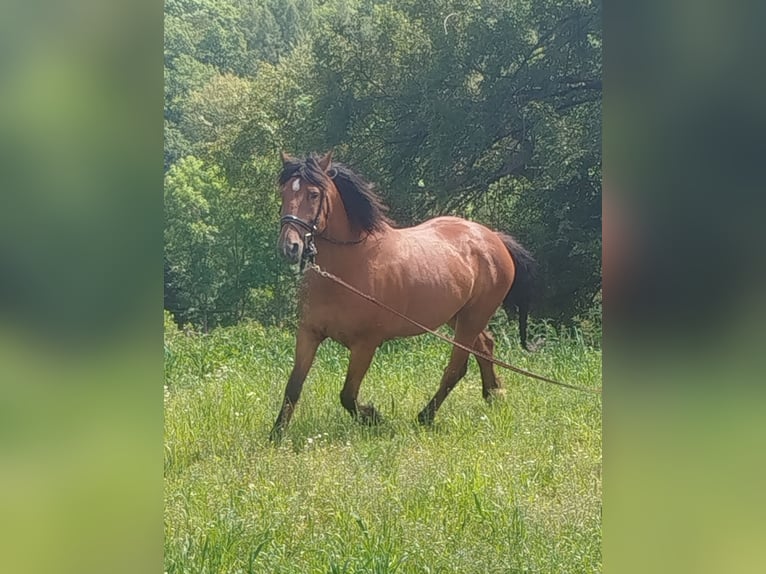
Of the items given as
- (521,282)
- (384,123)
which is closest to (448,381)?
(521,282)

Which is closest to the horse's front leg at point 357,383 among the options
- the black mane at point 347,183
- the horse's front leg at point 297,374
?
the horse's front leg at point 297,374

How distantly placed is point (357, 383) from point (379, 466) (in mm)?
390

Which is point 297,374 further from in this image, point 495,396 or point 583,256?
point 583,256

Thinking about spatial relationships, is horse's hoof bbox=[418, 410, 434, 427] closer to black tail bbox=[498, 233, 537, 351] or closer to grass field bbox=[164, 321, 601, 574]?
grass field bbox=[164, 321, 601, 574]

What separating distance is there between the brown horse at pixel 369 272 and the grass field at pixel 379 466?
0.06 metres

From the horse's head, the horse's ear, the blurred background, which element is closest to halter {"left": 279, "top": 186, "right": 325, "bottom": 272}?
the horse's head

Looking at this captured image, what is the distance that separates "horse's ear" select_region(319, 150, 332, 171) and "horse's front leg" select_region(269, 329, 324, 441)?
76cm

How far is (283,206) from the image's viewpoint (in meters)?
3.25

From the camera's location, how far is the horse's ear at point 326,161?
10.5 ft

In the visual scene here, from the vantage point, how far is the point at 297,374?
3.28 metres

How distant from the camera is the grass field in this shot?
3.03 metres
